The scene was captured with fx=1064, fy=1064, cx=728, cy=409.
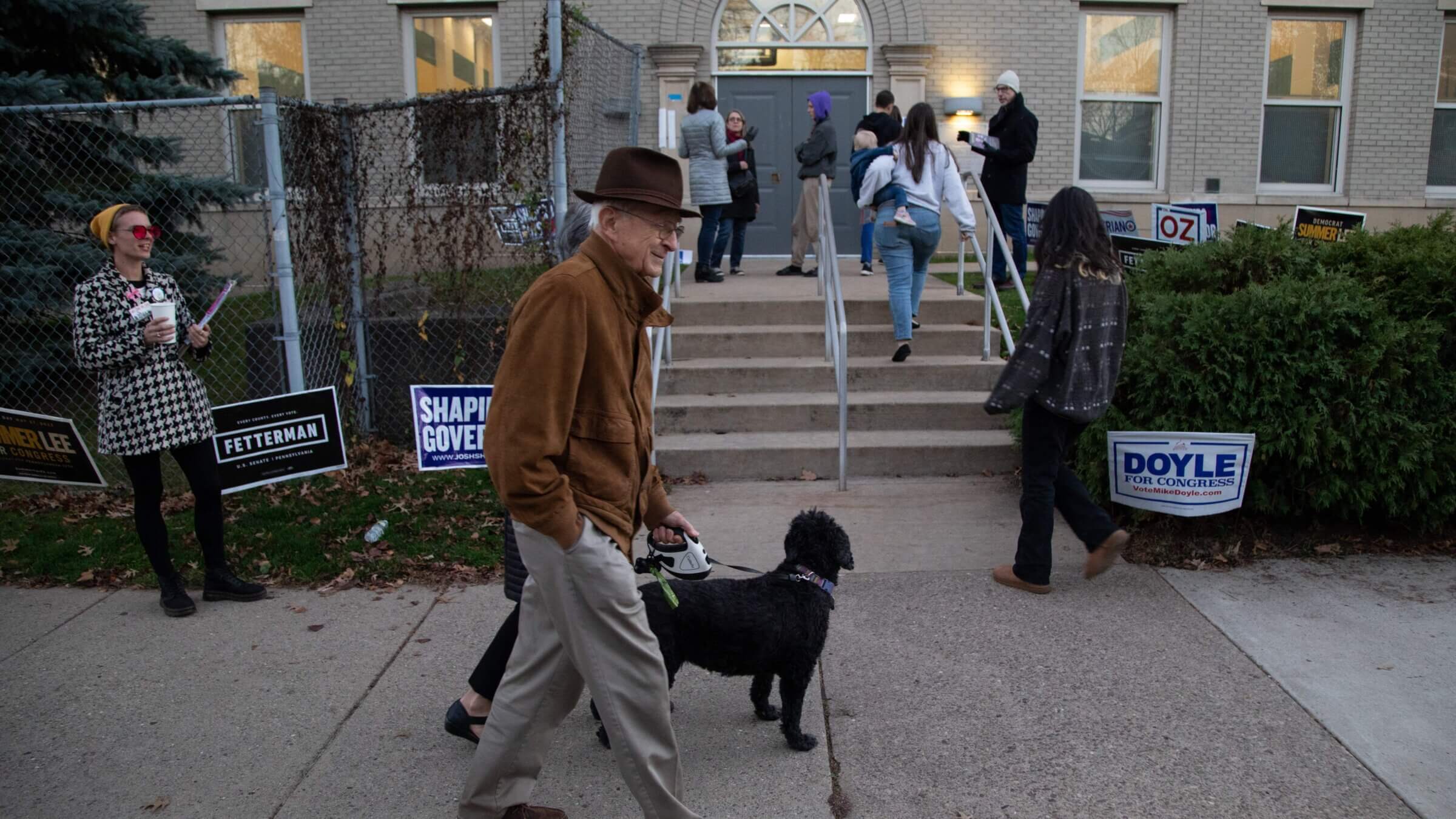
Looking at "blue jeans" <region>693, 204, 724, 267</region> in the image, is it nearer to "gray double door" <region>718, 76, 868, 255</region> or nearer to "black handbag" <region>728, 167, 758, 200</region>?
"black handbag" <region>728, 167, 758, 200</region>

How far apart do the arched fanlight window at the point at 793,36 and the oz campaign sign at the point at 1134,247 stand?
5.85 metres

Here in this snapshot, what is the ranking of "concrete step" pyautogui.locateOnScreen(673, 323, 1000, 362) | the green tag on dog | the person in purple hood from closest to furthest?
the green tag on dog < "concrete step" pyautogui.locateOnScreen(673, 323, 1000, 362) < the person in purple hood

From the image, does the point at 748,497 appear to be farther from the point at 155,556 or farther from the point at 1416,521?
the point at 1416,521

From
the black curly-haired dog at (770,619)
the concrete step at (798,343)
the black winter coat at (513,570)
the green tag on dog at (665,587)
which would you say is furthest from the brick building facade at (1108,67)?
the green tag on dog at (665,587)

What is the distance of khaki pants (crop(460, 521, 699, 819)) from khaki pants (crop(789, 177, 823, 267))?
7.73 metres

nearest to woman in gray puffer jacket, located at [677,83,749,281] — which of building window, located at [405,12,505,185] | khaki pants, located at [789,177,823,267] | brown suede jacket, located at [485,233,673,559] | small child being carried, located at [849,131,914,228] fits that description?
khaki pants, located at [789,177,823,267]

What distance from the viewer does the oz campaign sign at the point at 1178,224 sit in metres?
7.89

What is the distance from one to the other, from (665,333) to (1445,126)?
11197 millimetres

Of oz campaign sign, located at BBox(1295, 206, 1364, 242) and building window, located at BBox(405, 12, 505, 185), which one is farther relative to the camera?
building window, located at BBox(405, 12, 505, 185)

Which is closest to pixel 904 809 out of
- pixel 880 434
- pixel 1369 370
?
pixel 1369 370

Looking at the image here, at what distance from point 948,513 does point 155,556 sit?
407 cm

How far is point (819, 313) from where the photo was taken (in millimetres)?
8445

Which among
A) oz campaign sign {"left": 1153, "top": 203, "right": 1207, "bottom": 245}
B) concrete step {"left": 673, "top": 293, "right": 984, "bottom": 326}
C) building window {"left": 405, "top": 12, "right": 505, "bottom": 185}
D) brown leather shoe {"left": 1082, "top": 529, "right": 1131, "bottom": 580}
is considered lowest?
brown leather shoe {"left": 1082, "top": 529, "right": 1131, "bottom": 580}

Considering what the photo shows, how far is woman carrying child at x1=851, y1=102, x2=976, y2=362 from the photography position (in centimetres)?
758
